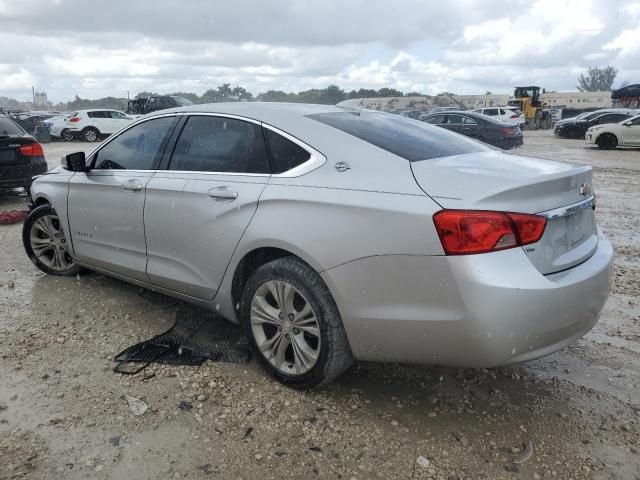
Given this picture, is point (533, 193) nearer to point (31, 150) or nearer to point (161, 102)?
point (31, 150)

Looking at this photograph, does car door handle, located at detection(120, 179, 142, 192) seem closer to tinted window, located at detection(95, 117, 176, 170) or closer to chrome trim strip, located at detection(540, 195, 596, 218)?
tinted window, located at detection(95, 117, 176, 170)

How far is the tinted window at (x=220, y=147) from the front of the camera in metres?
3.21

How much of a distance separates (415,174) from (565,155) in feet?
54.8

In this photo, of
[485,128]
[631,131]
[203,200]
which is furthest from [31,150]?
[631,131]

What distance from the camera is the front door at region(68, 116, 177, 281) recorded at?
12.6 feet

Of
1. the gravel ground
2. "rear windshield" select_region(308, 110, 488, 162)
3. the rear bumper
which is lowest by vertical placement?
the gravel ground

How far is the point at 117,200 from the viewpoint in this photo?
396 cm

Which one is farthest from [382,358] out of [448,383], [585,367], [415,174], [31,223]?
[31,223]

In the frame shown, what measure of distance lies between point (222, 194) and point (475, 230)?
1.54 metres

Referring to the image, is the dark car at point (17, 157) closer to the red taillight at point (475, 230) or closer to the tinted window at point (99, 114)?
the red taillight at point (475, 230)

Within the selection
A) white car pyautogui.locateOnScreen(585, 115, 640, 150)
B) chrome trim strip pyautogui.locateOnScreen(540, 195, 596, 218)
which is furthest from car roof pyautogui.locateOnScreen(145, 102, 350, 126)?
white car pyautogui.locateOnScreen(585, 115, 640, 150)

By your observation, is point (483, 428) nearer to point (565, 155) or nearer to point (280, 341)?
point (280, 341)

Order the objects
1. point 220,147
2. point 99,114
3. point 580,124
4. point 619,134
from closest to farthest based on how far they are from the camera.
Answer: point 220,147
point 619,134
point 99,114
point 580,124

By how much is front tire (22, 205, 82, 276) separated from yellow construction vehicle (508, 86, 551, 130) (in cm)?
3711
